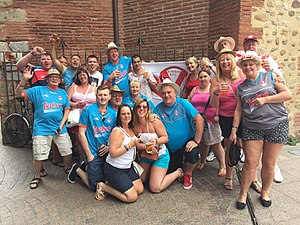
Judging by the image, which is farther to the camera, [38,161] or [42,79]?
[42,79]

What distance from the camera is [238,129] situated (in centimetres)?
349

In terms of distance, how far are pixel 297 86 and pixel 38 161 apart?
5.26 metres

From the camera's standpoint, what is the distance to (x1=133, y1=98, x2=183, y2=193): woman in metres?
3.63

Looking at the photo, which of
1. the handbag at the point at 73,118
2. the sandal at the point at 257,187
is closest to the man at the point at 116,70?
the handbag at the point at 73,118

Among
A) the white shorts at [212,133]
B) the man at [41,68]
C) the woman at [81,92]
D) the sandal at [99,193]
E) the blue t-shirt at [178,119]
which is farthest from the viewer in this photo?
the man at [41,68]

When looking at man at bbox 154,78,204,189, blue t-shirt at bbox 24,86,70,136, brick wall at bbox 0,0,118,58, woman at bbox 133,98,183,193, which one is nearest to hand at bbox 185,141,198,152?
man at bbox 154,78,204,189

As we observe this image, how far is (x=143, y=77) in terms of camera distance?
15.4 feet

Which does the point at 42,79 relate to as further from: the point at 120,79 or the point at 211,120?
the point at 211,120

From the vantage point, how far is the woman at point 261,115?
120 inches

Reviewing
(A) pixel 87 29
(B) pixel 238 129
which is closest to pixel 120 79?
(B) pixel 238 129

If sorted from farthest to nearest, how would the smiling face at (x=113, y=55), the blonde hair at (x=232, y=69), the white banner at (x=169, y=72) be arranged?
the white banner at (x=169, y=72) → the smiling face at (x=113, y=55) → the blonde hair at (x=232, y=69)

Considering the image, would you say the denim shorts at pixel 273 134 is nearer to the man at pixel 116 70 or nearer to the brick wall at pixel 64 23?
the man at pixel 116 70

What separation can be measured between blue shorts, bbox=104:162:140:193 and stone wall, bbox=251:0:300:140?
12.2ft

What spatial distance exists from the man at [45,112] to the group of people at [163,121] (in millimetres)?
14
